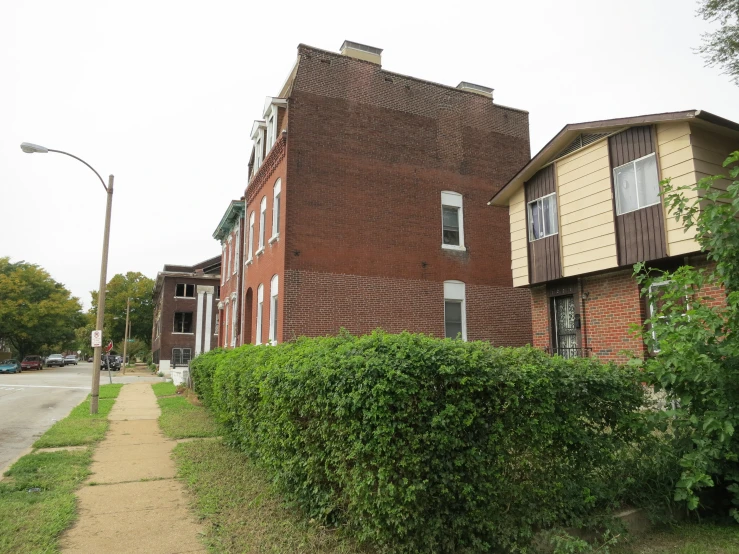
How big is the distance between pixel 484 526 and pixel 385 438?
1.19 metres

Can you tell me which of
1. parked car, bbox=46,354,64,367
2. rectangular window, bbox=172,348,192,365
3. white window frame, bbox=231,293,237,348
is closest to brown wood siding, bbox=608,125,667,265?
white window frame, bbox=231,293,237,348

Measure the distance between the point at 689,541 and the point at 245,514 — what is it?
13.8 ft

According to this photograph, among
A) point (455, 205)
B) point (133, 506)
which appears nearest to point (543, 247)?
point (455, 205)

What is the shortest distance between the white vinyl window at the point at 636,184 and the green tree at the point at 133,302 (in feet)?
245

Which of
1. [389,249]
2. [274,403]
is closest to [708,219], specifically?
[274,403]

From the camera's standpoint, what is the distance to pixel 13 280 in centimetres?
5350

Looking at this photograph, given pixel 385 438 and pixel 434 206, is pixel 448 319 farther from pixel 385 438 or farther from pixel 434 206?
pixel 385 438

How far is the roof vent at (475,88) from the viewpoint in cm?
2133

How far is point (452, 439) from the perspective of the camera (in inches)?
161

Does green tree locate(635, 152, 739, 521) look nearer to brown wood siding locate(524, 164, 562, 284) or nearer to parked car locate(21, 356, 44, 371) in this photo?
brown wood siding locate(524, 164, 562, 284)

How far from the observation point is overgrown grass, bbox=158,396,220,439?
10.8 m

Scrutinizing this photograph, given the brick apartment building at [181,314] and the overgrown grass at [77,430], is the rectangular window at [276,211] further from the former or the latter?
the brick apartment building at [181,314]

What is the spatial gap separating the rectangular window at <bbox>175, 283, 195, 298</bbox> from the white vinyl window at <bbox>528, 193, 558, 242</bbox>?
4210cm

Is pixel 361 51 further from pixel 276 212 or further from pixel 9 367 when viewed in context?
pixel 9 367
